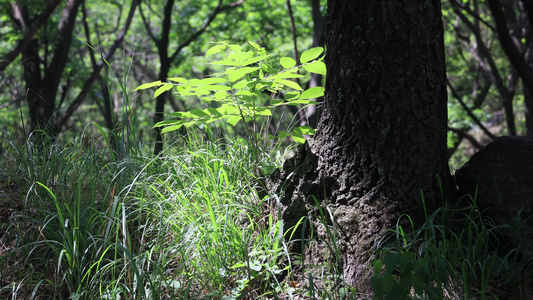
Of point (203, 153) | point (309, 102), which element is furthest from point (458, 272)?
point (203, 153)

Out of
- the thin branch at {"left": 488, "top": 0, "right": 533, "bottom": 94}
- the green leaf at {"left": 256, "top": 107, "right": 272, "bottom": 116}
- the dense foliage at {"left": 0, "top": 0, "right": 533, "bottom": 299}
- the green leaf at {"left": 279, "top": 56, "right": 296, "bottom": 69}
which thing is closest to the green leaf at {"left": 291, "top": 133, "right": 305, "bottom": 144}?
the dense foliage at {"left": 0, "top": 0, "right": 533, "bottom": 299}

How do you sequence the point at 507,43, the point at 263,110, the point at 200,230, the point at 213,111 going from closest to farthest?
the point at 200,230, the point at 213,111, the point at 263,110, the point at 507,43

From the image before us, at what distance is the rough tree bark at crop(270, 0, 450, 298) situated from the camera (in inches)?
81.1

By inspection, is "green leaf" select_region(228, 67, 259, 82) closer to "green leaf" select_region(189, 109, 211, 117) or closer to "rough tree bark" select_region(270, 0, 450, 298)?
"green leaf" select_region(189, 109, 211, 117)

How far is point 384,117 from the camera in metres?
2.07

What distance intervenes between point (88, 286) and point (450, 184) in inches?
71.1

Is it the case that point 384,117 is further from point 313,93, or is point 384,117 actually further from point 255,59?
point 255,59

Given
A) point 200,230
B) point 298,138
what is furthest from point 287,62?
point 200,230

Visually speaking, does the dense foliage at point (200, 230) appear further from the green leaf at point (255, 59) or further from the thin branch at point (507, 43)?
the thin branch at point (507, 43)

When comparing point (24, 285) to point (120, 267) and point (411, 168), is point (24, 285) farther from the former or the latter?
point (411, 168)

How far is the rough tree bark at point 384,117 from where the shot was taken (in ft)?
6.76

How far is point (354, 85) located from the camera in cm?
213

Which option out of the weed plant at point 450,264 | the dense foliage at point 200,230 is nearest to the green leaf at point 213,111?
the dense foliage at point 200,230

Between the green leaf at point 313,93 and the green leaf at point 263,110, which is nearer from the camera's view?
the green leaf at point 313,93
